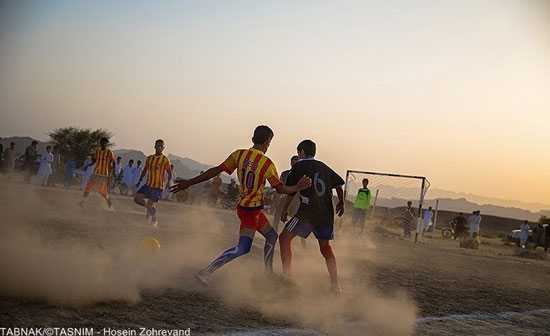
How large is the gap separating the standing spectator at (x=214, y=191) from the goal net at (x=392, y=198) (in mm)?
6730

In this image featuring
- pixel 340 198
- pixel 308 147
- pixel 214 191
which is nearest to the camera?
pixel 308 147

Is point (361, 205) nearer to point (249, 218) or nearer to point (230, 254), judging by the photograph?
point (249, 218)

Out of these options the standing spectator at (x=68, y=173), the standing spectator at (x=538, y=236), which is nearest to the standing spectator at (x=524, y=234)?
the standing spectator at (x=538, y=236)

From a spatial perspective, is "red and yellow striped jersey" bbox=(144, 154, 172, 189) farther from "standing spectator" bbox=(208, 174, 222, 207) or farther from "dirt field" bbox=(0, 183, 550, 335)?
"standing spectator" bbox=(208, 174, 222, 207)

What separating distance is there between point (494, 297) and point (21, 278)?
21.4ft

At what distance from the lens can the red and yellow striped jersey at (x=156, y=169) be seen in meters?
12.2

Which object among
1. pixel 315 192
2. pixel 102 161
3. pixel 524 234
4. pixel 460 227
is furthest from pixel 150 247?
pixel 524 234

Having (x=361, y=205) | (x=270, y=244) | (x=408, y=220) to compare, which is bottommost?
(x=270, y=244)

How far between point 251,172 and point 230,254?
93 cm

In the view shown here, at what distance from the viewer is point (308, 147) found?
7078 millimetres

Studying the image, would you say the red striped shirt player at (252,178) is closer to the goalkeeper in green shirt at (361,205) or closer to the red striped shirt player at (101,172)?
the red striped shirt player at (101,172)

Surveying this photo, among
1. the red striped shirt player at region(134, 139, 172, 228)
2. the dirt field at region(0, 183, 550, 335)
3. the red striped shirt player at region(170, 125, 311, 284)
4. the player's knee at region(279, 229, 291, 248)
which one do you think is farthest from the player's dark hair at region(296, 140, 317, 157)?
the red striped shirt player at region(134, 139, 172, 228)

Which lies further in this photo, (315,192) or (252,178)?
(315,192)

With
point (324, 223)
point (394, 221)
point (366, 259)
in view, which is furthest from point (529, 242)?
point (324, 223)
